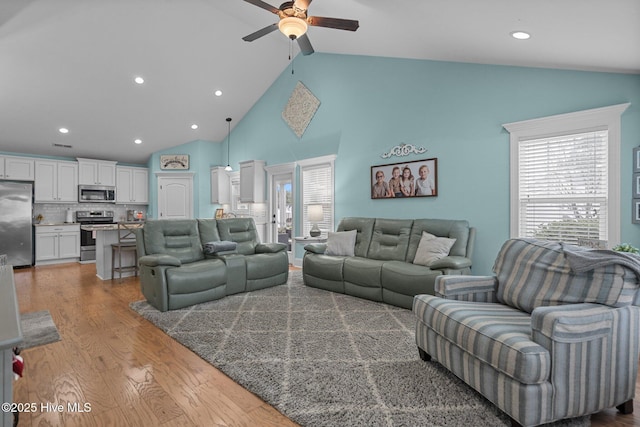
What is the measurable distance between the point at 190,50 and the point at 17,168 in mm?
4639

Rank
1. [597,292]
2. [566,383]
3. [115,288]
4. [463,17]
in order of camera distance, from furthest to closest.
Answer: [115,288] → [463,17] → [597,292] → [566,383]

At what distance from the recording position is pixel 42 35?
448 centimetres

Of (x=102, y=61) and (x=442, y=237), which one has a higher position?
(x=102, y=61)

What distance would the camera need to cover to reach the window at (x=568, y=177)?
10.4 feet

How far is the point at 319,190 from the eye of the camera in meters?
6.16

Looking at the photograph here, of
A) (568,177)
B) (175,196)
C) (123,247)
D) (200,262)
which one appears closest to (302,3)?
(200,262)

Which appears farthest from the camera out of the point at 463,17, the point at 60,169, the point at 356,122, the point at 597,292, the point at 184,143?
the point at 184,143

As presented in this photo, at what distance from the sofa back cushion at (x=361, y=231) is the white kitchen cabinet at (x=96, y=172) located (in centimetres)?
629

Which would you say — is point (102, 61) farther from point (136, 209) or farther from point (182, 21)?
point (136, 209)

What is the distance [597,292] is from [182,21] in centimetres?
583

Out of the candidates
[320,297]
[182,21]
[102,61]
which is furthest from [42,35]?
[320,297]

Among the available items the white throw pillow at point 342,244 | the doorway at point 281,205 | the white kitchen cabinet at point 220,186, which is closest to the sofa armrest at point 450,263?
the white throw pillow at point 342,244

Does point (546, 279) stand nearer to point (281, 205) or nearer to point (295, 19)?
point (295, 19)

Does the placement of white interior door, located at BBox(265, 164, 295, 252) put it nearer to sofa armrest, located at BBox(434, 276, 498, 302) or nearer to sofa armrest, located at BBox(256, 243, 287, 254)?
sofa armrest, located at BBox(256, 243, 287, 254)
